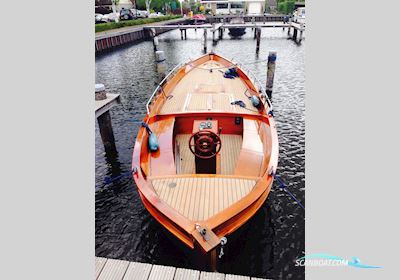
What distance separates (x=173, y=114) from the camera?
363 inches

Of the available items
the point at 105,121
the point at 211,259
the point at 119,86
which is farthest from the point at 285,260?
the point at 119,86

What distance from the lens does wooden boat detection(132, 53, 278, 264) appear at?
5.29 metres

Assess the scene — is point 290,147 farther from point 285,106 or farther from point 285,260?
point 285,260

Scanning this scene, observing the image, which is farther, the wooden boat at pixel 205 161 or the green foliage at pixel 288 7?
the green foliage at pixel 288 7

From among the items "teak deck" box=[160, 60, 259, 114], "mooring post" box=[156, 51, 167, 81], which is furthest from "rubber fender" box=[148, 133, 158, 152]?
"mooring post" box=[156, 51, 167, 81]

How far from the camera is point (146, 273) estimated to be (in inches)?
154

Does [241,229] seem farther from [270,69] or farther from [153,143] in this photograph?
[270,69]

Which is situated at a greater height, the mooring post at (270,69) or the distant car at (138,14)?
the distant car at (138,14)

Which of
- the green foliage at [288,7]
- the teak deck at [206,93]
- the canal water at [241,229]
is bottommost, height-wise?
the canal water at [241,229]

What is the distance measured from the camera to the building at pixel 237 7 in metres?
72.9

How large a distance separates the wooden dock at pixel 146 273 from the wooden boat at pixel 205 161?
1.78ft

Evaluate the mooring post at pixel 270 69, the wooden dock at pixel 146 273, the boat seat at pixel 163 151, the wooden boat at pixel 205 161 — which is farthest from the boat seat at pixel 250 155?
the mooring post at pixel 270 69

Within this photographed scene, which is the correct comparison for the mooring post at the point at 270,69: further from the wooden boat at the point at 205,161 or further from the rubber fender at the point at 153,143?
the rubber fender at the point at 153,143

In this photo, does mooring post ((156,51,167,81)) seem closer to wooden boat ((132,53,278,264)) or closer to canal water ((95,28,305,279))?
canal water ((95,28,305,279))
